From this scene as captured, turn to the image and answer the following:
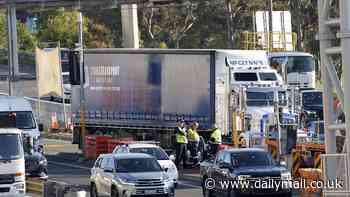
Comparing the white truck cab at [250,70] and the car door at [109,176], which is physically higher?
the white truck cab at [250,70]

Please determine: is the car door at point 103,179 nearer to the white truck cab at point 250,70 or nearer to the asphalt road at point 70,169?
the asphalt road at point 70,169

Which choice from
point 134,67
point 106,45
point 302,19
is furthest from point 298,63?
point 106,45

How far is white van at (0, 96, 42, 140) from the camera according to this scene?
109ft

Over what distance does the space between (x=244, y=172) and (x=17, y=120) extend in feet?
39.9

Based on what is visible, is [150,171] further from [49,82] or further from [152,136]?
[49,82]

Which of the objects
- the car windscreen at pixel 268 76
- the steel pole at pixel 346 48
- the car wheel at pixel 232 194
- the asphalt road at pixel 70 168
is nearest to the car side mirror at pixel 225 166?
the car wheel at pixel 232 194

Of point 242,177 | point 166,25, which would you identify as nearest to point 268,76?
point 242,177

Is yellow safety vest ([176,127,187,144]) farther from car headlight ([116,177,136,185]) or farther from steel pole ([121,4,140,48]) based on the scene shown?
steel pole ([121,4,140,48])

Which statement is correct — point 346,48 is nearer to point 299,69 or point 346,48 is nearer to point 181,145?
point 181,145

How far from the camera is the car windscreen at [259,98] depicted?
122 ft

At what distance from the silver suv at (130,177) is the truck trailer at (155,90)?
39.9ft

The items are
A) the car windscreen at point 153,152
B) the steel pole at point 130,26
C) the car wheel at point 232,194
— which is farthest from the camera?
the steel pole at point 130,26

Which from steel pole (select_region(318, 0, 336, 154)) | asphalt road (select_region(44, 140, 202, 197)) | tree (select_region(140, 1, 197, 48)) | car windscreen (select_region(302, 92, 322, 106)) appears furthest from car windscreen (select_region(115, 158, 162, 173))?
tree (select_region(140, 1, 197, 48))

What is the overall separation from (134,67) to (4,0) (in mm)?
16302
